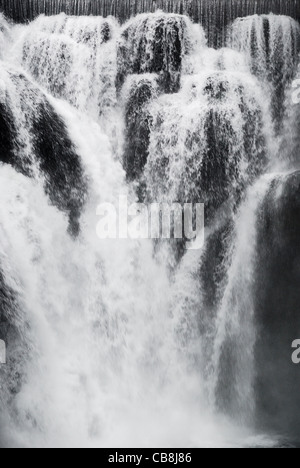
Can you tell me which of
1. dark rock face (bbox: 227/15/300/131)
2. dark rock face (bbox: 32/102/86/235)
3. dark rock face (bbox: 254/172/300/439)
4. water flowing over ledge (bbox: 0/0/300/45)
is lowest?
dark rock face (bbox: 254/172/300/439)

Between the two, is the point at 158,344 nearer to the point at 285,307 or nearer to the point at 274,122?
the point at 285,307

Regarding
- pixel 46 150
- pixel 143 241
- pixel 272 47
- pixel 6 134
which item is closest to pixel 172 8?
pixel 272 47

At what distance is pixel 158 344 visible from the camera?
4414 millimetres

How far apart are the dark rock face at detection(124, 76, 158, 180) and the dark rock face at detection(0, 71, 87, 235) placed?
41cm

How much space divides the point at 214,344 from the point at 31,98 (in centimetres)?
224

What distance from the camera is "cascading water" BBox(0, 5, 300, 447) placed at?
13.3 feet

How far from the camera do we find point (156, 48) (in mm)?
4793

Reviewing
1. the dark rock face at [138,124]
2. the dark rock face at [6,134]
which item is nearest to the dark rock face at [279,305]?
the dark rock face at [138,124]

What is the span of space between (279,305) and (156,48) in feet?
7.25

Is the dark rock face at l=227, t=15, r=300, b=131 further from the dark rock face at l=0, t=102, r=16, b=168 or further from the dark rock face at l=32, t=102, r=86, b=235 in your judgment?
the dark rock face at l=0, t=102, r=16, b=168

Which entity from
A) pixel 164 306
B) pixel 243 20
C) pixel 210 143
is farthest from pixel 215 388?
pixel 243 20

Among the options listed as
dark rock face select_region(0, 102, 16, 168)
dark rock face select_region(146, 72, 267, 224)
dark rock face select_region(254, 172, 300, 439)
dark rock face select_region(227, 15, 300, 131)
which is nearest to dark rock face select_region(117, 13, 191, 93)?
dark rock face select_region(146, 72, 267, 224)

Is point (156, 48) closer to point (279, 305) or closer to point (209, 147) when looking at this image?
point (209, 147)

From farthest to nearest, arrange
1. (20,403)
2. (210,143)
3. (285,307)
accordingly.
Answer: (210,143)
(285,307)
(20,403)
